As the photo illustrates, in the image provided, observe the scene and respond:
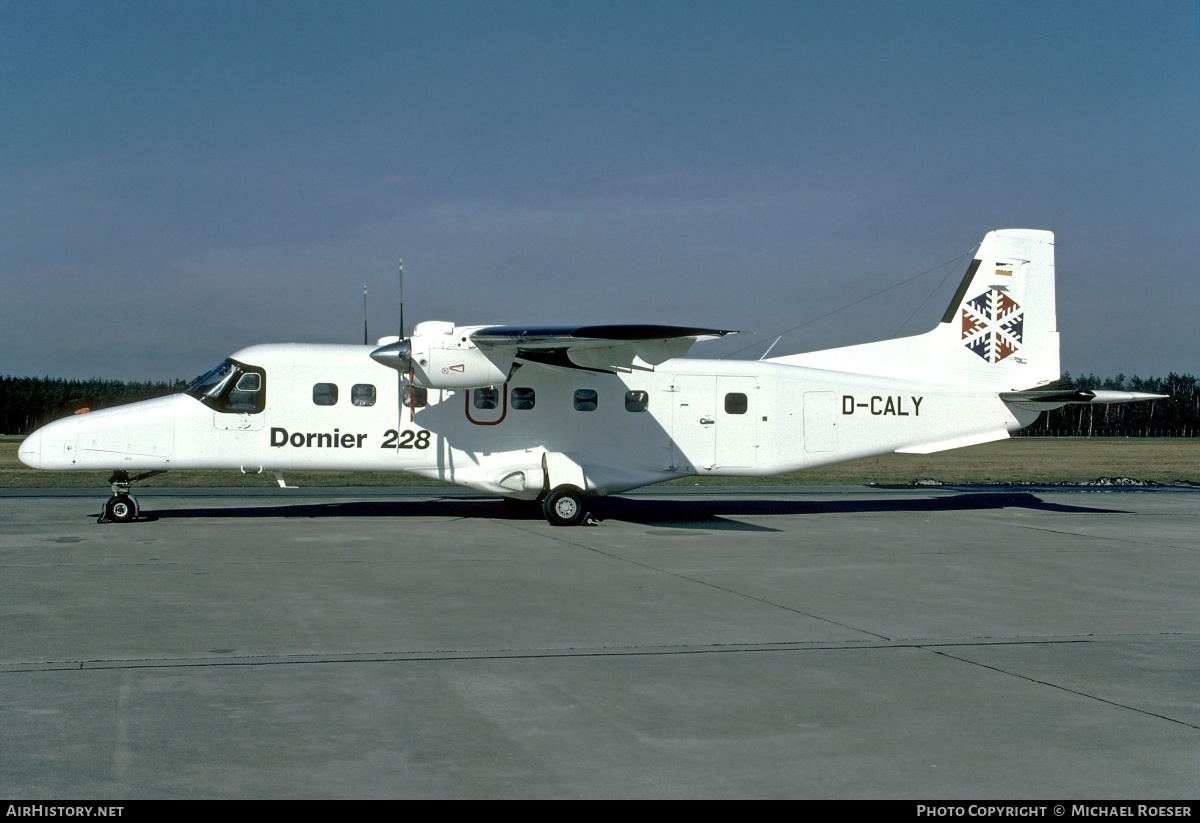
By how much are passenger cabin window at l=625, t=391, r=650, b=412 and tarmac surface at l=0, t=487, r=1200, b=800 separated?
10.6ft

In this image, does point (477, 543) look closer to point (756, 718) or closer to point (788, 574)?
point (788, 574)

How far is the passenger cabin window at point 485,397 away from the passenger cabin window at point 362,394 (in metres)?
1.62

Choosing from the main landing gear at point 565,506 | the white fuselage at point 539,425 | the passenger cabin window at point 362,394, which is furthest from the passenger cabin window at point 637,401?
the passenger cabin window at point 362,394

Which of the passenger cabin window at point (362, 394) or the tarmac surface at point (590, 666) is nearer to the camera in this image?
the tarmac surface at point (590, 666)

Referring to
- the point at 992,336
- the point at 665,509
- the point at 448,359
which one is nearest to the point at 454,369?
the point at 448,359

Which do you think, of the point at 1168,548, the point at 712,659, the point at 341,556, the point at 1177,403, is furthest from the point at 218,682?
the point at 1177,403

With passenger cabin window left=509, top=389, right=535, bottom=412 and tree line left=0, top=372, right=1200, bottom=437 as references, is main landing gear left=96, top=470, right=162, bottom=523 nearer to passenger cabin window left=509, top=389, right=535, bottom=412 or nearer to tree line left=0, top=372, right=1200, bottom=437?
passenger cabin window left=509, top=389, right=535, bottom=412

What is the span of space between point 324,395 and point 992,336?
11751 millimetres

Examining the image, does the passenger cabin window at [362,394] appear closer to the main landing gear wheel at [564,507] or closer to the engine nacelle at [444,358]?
the engine nacelle at [444,358]

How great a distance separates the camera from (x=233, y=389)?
53.8ft

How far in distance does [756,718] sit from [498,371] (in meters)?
10.6

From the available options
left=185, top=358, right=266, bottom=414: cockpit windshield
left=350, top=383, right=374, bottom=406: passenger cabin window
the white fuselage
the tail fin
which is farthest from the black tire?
the tail fin

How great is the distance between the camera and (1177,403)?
122 meters

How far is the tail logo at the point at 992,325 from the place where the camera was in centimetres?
1905
